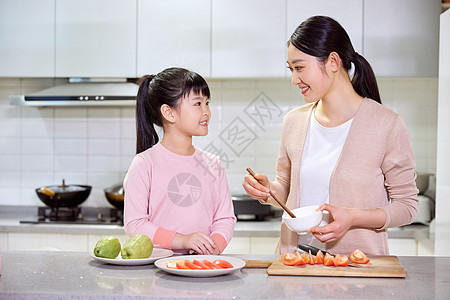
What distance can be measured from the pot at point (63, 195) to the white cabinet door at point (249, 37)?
44.6 inches

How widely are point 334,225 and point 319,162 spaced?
316 mm

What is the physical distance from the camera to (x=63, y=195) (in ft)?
11.0

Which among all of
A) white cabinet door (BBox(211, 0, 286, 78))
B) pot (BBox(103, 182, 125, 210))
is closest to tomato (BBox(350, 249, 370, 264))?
white cabinet door (BBox(211, 0, 286, 78))

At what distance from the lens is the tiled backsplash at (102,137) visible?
142 inches

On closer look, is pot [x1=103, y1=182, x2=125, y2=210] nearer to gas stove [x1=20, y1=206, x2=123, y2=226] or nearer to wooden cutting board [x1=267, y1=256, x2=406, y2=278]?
gas stove [x1=20, y1=206, x2=123, y2=226]

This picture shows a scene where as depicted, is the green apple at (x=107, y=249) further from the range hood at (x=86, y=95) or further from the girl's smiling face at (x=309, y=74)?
the range hood at (x=86, y=95)

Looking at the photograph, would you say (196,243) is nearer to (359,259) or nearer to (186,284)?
(186,284)

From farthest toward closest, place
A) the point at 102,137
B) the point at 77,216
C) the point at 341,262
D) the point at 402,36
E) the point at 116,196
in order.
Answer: the point at 102,137 → the point at 77,216 → the point at 116,196 → the point at 402,36 → the point at 341,262

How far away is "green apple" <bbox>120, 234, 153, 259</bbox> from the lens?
1.48 meters

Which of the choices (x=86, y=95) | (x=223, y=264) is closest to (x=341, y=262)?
(x=223, y=264)

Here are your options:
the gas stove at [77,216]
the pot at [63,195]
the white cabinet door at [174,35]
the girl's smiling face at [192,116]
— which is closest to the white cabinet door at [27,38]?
the white cabinet door at [174,35]

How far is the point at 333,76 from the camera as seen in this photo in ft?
5.94

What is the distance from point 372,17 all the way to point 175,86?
1.80m

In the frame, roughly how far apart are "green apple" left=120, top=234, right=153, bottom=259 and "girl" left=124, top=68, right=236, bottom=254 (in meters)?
0.16
